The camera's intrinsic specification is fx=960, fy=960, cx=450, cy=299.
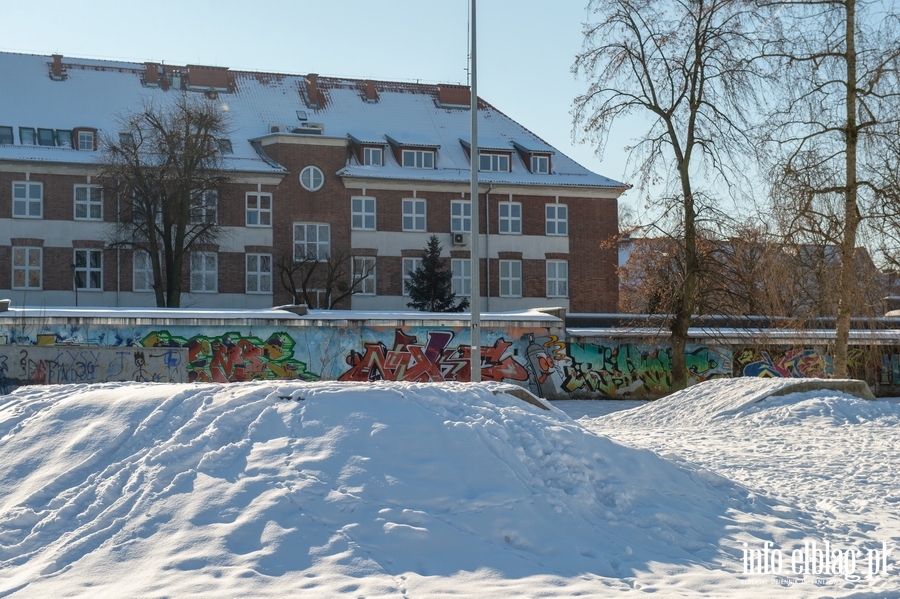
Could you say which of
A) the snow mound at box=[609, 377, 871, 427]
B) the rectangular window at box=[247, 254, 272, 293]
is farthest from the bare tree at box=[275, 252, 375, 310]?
the snow mound at box=[609, 377, 871, 427]

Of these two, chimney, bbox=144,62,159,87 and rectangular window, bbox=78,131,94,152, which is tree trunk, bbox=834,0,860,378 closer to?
rectangular window, bbox=78,131,94,152

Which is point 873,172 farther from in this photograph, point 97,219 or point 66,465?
point 97,219

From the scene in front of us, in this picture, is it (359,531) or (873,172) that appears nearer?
(359,531)

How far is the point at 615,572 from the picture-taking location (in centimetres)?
798

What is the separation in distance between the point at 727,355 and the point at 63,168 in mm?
29821

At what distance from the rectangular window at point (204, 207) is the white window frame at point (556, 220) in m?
16.6

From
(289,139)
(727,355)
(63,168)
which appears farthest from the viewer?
(289,139)

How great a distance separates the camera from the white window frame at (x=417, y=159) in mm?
48344

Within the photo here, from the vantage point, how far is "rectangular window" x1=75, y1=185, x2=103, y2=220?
143ft

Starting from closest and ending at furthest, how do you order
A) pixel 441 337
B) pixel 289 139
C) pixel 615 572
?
pixel 615 572
pixel 441 337
pixel 289 139

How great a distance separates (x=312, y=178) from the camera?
4631cm

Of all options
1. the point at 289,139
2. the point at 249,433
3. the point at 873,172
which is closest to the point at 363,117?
the point at 289,139

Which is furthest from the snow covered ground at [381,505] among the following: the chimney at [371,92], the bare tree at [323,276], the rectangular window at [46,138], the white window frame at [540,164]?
the chimney at [371,92]

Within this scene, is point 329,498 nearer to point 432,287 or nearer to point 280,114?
point 432,287
